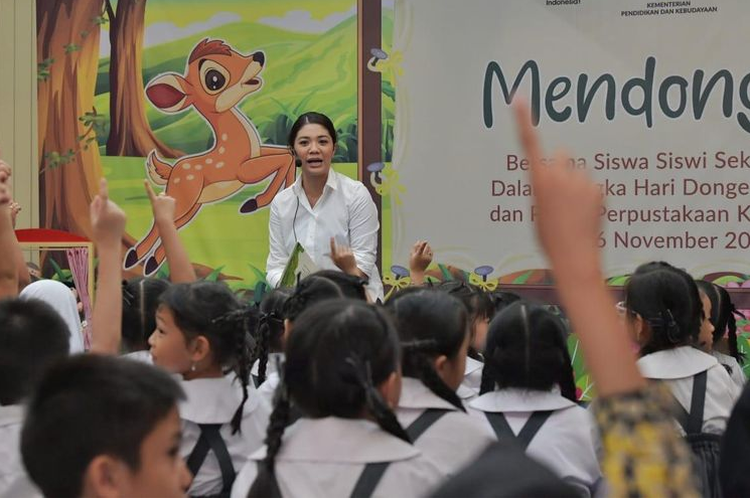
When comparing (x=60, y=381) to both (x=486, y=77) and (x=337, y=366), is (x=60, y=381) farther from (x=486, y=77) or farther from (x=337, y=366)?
(x=486, y=77)

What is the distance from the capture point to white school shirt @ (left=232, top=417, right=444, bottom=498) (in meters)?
1.58

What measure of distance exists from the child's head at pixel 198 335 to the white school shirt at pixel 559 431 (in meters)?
0.56

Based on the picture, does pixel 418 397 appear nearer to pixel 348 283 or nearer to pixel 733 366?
pixel 348 283

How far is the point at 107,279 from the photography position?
2.07 metres

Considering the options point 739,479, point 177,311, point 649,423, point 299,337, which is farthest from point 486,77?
point 649,423

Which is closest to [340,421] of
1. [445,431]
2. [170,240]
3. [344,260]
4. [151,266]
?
[445,431]

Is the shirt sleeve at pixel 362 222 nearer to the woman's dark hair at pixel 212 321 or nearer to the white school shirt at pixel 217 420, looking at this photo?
the woman's dark hair at pixel 212 321

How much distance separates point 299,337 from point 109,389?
389 millimetres

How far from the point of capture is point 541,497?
2.57 ft

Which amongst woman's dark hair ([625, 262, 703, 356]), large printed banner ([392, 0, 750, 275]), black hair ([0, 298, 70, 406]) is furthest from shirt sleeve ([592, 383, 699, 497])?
large printed banner ([392, 0, 750, 275])

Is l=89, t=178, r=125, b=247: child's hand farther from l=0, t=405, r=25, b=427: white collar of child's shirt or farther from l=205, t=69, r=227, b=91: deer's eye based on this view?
l=205, t=69, r=227, b=91: deer's eye

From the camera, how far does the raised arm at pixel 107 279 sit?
2.08 meters

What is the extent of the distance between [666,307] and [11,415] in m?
1.59

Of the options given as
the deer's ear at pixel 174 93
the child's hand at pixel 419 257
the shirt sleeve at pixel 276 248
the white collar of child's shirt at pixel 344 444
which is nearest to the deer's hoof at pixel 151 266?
the deer's ear at pixel 174 93
